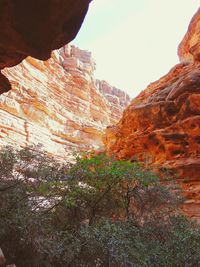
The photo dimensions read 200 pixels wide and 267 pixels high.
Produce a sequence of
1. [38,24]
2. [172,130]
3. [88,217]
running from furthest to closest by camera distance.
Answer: [172,130] < [88,217] < [38,24]

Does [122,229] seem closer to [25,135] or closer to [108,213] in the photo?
[108,213]

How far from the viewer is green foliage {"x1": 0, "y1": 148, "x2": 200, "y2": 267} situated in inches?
392

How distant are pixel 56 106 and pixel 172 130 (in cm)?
3376

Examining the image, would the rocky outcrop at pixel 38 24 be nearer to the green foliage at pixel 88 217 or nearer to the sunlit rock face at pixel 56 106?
the green foliage at pixel 88 217

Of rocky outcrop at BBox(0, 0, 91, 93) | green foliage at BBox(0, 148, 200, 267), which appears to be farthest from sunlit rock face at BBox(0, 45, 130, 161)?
rocky outcrop at BBox(0, 0, 91, 93)

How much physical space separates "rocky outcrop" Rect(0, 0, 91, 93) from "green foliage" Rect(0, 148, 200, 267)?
5.19 metres

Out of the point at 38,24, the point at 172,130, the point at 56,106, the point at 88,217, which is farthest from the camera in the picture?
the point at 56,106

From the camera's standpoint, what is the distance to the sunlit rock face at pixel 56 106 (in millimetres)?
44031

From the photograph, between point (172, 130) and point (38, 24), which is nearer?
point (38, 24)

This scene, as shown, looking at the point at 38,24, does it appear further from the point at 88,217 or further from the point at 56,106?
the point at 56,106

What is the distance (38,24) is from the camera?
780 centimetres

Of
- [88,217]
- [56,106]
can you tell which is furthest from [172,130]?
[56,106]

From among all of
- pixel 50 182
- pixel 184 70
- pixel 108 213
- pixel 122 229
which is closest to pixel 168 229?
pixel 122 229

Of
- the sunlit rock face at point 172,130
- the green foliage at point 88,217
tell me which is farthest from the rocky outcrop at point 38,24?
the sunlit rock face at point 172,130
